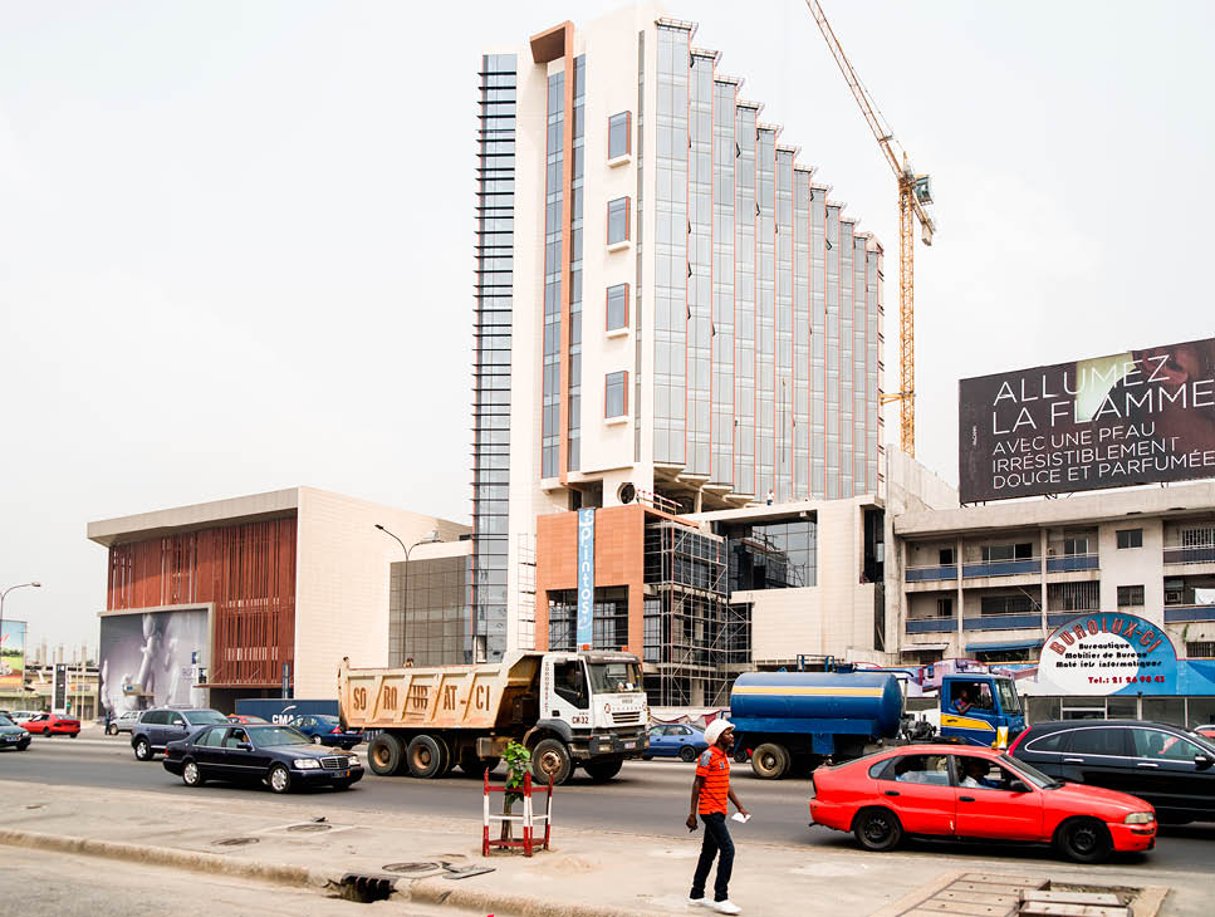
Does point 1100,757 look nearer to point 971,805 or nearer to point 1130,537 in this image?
point 971,805

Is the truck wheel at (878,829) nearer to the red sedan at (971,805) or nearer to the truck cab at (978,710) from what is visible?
the red sedan at (971,805)

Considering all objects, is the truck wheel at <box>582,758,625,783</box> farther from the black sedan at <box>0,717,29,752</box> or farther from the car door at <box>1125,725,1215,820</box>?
the black sedan at <box>0,717,29,752</box>

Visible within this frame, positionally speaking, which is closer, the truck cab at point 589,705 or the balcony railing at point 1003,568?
the truck cab at point 589,705

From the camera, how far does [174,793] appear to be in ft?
87.5

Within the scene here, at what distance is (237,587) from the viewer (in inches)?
3809

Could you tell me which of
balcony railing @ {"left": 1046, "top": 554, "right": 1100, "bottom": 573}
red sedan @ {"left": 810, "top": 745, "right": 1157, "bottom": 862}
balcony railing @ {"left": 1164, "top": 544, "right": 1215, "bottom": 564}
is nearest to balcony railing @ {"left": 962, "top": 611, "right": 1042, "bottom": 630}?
balcony railing @ {"left": 1046, "top": 554, "right": 1100, "bottom": 573}

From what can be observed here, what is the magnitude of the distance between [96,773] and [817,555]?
157 feet

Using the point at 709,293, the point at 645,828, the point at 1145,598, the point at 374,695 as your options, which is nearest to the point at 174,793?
the point at 374,695

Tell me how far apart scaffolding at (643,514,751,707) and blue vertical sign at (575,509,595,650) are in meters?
3.39

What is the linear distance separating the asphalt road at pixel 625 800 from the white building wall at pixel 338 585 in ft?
179

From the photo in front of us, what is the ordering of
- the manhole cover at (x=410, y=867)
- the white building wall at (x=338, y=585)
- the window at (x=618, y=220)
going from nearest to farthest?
the manhole cover at (x=410, y=867) < the window at (x=618, y=220) < the white building wall at (x=338, y=585)

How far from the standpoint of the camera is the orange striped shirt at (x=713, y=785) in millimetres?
12391

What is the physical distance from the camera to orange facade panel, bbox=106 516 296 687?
307 ft

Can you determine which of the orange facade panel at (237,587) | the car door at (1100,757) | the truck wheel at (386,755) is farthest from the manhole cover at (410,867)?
the orange facade panel at (237,587)
